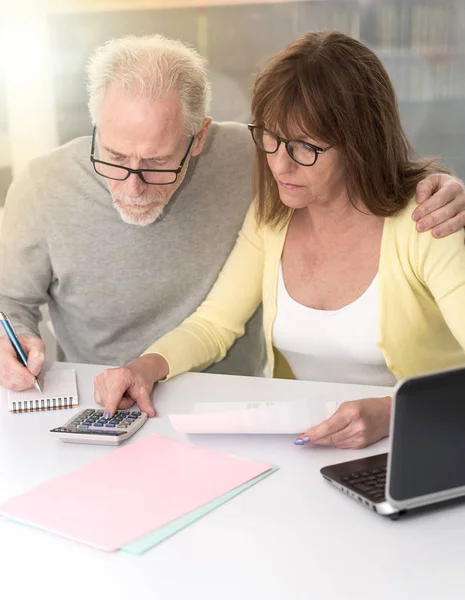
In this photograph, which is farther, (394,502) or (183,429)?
(183,429)

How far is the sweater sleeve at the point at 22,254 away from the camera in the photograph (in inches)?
77.1

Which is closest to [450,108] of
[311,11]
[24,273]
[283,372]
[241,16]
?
[311,11]

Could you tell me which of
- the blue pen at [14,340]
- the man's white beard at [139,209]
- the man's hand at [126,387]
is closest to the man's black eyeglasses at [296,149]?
the man's white beard at [139,209]

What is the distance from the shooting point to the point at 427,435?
1025mm

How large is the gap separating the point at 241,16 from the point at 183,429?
6.06 feet

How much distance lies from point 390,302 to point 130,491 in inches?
27.4

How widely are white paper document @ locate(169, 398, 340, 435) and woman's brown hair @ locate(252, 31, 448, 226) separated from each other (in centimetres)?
50

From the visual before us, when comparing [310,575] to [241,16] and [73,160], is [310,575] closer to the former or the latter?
[73,160]

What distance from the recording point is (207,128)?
188cm

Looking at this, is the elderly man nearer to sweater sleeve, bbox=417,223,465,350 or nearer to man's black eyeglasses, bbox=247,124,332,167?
man's black eyeglasses, bbox=247,124,332,167

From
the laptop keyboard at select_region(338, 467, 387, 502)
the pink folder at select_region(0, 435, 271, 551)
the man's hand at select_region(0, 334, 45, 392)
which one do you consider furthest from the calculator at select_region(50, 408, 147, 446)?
the laptop keyboard at select_region(338, 467, 387, 502)

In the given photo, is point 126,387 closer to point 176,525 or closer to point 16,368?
point 16,368

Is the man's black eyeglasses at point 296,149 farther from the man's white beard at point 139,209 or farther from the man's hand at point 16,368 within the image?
the man's hand at point 16,368

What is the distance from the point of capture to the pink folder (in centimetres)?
108
